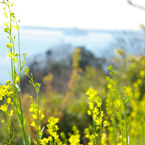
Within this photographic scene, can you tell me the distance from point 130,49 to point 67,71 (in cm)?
342

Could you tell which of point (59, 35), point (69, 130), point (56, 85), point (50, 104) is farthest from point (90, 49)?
Answer: point (69, 130)

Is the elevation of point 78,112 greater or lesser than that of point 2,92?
lesser

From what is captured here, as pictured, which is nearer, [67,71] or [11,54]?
[11,54]

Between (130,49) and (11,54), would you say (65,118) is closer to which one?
(11,54)

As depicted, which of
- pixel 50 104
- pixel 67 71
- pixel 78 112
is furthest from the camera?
pixel 67 71

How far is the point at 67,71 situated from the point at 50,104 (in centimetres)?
300

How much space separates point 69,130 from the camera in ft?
11.5

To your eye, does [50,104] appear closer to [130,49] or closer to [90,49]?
[90,49]

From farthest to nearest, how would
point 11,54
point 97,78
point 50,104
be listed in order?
point 97,78 → point 50,104 → point 11,54

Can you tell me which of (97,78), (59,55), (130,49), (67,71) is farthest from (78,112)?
(130,49)

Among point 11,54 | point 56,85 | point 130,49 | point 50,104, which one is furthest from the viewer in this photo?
point 130,49

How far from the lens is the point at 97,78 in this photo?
589 centimetres

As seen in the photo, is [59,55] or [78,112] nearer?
[78,112]

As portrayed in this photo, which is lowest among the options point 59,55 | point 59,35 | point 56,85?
point 56,85
